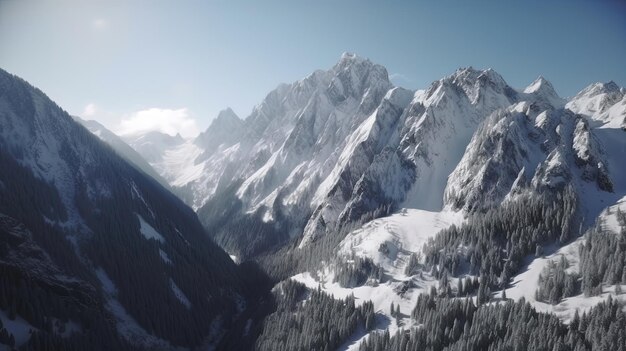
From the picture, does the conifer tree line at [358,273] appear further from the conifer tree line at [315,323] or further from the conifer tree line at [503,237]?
the conifer tree line at [503,237]

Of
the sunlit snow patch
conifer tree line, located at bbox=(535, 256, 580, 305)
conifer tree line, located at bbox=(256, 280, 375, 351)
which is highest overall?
the sunlit snow patch

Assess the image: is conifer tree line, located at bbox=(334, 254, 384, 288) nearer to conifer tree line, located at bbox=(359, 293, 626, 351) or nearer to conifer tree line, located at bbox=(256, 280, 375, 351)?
conifer tree line, located at bbox=(256, 280, 375, 351)

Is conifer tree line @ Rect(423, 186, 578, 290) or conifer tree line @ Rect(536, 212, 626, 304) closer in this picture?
conifer tree line @ Rect(536, 212, 626, 304)

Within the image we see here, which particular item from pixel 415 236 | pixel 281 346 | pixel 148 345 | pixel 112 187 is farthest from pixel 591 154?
pixel 112 187

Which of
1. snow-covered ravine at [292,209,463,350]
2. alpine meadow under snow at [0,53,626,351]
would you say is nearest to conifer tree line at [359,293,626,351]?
alpine meadow under snow at [0,53,626,351]

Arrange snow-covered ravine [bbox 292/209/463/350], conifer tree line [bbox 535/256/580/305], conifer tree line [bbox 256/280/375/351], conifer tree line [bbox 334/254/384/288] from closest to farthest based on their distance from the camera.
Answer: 1. conifer tree line [bbox 535/256/580/305]
2. conifer tree line [bbox 256/280/375/351]
3. snow-covered ravine [bbox 292/209/463/350]
4. conifer tree line [bbox 334/254/384/288]

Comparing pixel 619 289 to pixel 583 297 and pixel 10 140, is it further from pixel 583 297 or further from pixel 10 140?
pixel 10 140

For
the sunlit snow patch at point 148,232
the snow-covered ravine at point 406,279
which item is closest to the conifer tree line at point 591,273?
the snow-covered ravine at point 406,279
